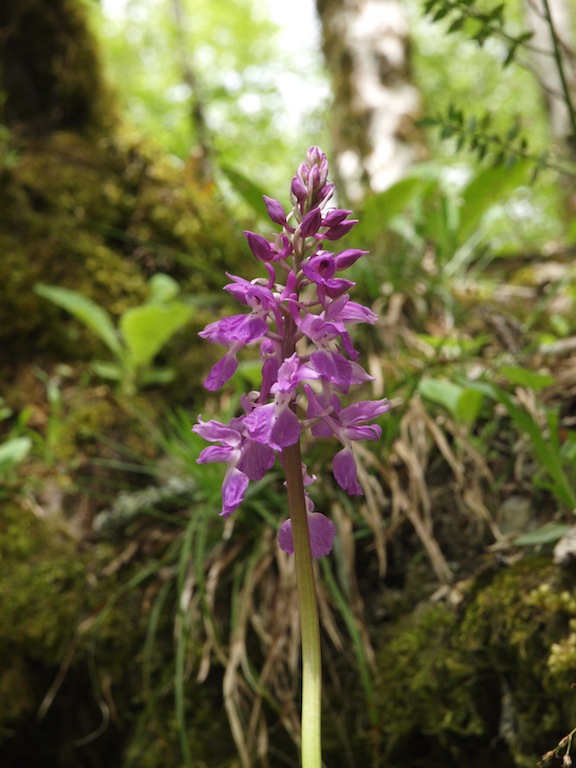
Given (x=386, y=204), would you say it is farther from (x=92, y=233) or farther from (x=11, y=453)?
(x=11, y=453)

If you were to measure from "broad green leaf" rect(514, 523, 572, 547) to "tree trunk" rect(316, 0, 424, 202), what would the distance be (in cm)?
334

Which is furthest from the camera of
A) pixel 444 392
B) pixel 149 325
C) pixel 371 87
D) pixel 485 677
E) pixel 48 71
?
pixel 371 87

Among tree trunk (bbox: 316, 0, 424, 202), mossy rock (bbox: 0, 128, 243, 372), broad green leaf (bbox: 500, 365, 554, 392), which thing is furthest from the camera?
tree trunk (bbox: 316, 0, 424, 202)

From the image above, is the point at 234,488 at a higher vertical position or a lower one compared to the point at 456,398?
lower

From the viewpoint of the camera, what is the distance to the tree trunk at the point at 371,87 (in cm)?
485

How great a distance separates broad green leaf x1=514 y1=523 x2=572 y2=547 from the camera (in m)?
1.74

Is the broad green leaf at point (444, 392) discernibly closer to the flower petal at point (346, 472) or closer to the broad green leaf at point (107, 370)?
the flower petal at point (346, 472)

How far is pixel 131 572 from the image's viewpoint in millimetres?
2453

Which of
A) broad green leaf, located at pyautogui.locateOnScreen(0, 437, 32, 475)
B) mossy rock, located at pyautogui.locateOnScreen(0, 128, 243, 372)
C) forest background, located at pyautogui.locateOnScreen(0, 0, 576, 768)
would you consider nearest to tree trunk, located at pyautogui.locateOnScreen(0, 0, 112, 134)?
forest background, located at pyautogui.locateOnScreen(0, 0, 576, 768)

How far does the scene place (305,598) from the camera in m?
1.03

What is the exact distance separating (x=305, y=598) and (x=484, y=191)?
2.64 meters

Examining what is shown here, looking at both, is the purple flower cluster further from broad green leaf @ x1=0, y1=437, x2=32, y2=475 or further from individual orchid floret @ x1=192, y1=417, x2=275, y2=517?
broad green leaf @ x1=0, y1=437, x2=32, y2=475

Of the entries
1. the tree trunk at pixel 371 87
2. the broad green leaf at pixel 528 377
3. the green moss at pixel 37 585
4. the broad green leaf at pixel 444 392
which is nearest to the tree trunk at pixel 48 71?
the tree trunk at pixel 371 87

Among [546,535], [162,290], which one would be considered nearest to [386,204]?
[162,290]
